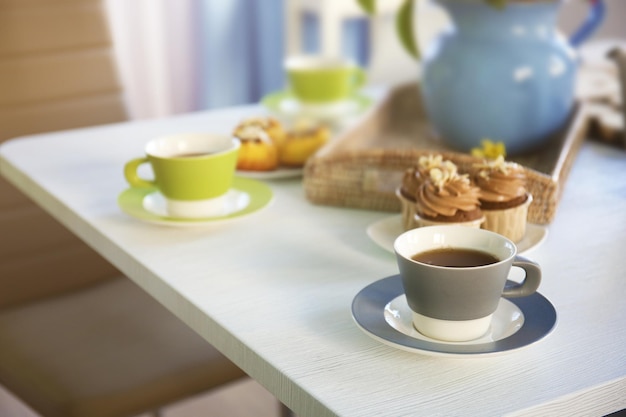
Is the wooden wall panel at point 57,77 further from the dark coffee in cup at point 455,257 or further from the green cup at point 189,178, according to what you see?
the dark coffee in cup at point 455,257

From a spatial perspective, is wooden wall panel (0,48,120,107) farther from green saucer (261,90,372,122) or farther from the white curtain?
the white curtain

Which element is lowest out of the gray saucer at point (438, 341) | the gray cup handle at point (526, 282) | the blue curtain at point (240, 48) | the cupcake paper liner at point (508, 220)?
the blue curtain at point (240, 48)

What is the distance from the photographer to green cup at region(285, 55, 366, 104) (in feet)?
5.08

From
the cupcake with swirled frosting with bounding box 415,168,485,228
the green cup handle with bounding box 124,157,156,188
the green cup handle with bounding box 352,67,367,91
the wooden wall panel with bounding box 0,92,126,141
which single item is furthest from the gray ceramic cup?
the wooden wall panel with bounding box 0,92,126,141

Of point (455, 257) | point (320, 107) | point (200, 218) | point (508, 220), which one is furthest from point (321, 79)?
point (455, 257)

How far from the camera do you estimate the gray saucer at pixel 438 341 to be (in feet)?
2.53

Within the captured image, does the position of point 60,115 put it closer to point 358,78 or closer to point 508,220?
point 358,78

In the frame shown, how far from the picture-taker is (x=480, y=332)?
0.80 m

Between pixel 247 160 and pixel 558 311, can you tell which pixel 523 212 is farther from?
pixel 247 160

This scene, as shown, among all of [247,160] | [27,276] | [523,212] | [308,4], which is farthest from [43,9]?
[308,4]

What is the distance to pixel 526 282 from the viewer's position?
2.67 feet

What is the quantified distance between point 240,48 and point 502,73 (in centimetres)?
191

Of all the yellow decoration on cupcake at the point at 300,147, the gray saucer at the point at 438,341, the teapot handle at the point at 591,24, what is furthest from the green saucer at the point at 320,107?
the gray saucer at the point at 438,341

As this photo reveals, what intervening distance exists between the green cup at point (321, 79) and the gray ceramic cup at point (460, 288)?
0.76 meters
